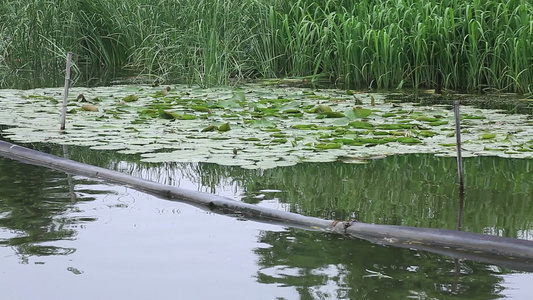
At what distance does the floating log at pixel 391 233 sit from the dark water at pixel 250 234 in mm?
48

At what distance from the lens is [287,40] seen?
9.24 meters

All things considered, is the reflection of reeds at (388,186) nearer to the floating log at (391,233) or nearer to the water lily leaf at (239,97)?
the floating log at (391,233)

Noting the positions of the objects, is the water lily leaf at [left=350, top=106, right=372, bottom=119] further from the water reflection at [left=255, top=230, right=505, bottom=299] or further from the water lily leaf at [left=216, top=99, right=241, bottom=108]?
the water reflection at [left=255, top=230, right=505, bottom=299]

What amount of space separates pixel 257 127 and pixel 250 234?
241 centimetres

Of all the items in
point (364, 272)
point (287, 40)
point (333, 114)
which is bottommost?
point (364, 272)

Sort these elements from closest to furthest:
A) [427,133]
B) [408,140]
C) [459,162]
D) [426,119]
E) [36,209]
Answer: [36,209]
[459,162]
[408,140]
[427,133]
[426,119]

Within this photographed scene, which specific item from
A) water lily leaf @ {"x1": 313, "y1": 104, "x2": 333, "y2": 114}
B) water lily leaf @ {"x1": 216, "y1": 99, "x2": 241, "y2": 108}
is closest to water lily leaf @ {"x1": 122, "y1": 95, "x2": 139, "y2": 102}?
water lily leaf @ {"x1": 216, "y1": 99, "x2": 241, "y2": 108}

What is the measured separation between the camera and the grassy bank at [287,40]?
8.03m

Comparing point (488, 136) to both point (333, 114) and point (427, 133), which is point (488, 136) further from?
point (333, 114)

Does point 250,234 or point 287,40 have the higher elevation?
point 287,40

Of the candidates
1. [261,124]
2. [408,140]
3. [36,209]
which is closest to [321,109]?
[261,124]

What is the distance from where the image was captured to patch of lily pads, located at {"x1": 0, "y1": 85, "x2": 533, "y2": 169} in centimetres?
465

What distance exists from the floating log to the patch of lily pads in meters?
0.63

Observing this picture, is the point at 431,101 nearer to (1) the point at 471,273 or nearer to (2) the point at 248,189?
(2) the point at 248,189
